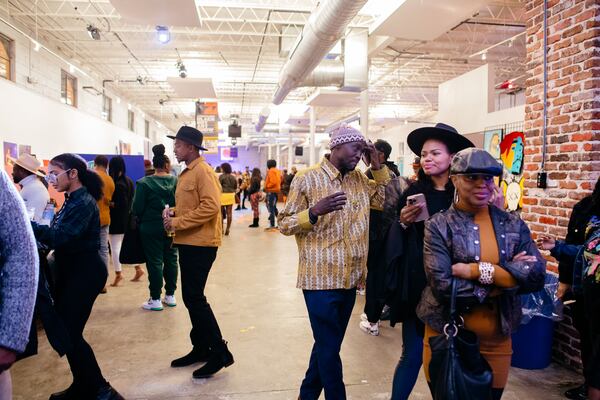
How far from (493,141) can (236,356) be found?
3.90 meters

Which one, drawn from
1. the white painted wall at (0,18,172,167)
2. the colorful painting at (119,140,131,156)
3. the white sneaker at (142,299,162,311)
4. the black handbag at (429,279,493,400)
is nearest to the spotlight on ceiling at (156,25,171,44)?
the white painted wall at (0,18,172,167)

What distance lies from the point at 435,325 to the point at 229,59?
1205 cm

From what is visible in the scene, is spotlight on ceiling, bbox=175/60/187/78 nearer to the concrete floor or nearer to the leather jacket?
the concrete floor

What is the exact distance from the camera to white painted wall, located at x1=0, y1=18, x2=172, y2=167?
8.32m

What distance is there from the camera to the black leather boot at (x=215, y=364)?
3.21 meters

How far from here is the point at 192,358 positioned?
136 inches

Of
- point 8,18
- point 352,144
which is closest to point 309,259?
point 352,144

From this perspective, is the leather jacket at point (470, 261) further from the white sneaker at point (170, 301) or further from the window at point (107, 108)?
the window at point (107, 108)

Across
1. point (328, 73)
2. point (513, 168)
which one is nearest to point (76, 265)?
point (513, 168)

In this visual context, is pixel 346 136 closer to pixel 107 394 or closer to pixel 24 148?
pixel 107 394

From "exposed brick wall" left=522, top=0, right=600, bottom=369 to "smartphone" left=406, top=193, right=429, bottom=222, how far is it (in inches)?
71.8

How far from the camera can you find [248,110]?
22797 millimetres

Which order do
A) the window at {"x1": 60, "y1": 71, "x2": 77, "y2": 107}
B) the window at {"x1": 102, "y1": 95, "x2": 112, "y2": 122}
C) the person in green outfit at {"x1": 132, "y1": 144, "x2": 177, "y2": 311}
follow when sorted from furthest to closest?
1. the window at {"x1": 102, "y1": 95, "x2": 112, "y2": 122}
2. the window at {"x1": 60, "y1": 71, "x2": 77, "y2": 107}
3. the person in green outfit at {"x1": 132, "y1": 144, "x2": 177, "y2": 311}

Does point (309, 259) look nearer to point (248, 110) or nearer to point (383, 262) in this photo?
point (383, 262)
